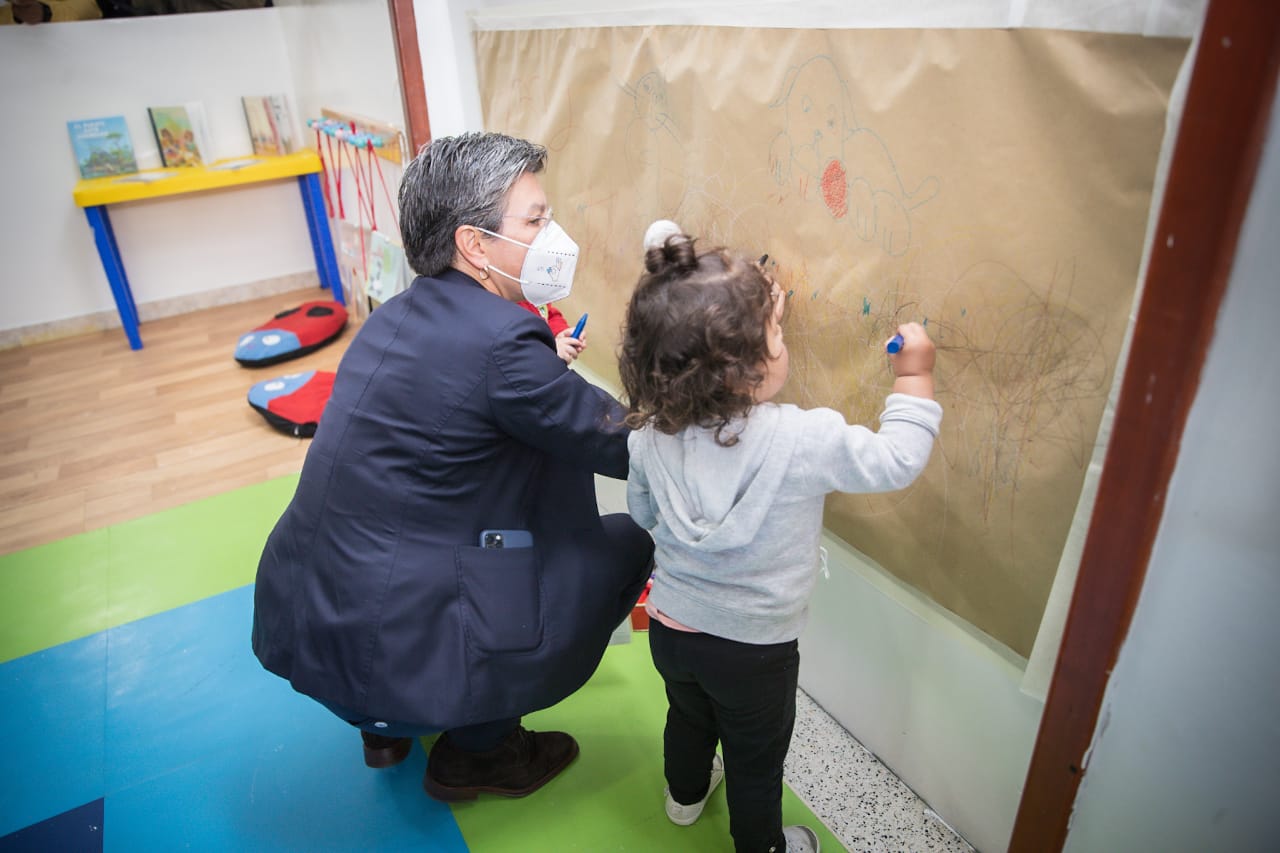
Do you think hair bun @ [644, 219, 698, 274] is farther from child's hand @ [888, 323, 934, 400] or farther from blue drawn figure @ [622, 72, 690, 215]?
blue drawn figure @ [622, 72, 690, 215]

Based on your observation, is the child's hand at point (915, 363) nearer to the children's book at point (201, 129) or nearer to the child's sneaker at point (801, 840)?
the child's sneaker at point (801, 840)

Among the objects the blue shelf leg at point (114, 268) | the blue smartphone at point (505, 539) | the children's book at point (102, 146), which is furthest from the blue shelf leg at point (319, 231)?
the blue smartphone at point (505, 539)

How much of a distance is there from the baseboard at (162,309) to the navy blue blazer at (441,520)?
3362 mm

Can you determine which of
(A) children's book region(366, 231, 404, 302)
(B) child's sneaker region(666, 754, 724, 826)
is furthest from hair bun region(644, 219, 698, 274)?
(A) children's book region(366, 231, 404, 302)

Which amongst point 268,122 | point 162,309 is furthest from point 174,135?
point 162,309

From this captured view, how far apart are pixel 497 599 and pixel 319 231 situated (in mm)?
3432

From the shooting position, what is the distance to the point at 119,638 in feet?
6.79

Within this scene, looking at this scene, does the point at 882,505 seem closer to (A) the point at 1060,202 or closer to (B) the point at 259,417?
(A) the point at 1060,202

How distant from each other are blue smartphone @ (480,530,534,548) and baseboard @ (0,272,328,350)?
3611 mm

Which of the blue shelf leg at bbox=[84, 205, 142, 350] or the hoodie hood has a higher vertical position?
the hoodie hood

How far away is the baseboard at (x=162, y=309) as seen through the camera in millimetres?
3885

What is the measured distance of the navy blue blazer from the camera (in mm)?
1242

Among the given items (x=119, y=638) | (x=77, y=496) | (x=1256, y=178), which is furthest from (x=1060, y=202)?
(x=77, y=496)

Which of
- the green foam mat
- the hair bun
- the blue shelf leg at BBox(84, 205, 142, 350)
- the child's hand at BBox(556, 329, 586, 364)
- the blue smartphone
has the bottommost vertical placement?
the green foam mat
